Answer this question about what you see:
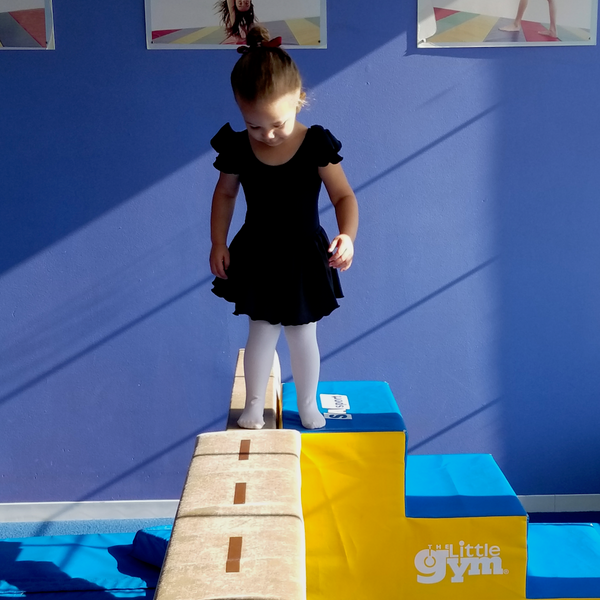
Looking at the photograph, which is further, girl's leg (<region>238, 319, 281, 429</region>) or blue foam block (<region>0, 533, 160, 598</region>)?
blue foam block (<region>0, 533, 160, 598</region>)

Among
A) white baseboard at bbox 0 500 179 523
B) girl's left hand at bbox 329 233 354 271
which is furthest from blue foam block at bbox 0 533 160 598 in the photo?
girl's left hand at bbox 329 233 354 271

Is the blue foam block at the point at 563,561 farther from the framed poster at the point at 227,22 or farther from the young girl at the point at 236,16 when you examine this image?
the young girl at the point at 236,16

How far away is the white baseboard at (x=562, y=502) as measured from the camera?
3.01 m

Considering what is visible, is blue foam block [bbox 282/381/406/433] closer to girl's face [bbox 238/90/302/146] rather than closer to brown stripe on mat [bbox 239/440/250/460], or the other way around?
brown stripe on mat [bbox 239/440/250/460]

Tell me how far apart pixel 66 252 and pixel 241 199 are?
713 millimetres

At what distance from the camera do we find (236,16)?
269cm

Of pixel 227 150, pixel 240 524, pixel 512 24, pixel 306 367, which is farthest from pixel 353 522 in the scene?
pixel 512 24

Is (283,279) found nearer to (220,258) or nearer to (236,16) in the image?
(220,258)

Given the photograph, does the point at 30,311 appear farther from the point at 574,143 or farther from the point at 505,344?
the point at 574,143

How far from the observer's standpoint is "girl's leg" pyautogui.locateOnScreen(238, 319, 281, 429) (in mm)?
1828

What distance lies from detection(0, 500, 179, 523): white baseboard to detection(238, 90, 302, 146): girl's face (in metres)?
1.88

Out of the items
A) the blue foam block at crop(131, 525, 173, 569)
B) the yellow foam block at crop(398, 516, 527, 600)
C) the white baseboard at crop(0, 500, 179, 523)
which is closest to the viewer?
the yellow foam block at crop(398, 516, 527, 600)

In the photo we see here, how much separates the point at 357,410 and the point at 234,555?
3.28 feet

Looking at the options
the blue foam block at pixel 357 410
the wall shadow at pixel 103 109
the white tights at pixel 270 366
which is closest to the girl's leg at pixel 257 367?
the white tights at pixel 270 366
